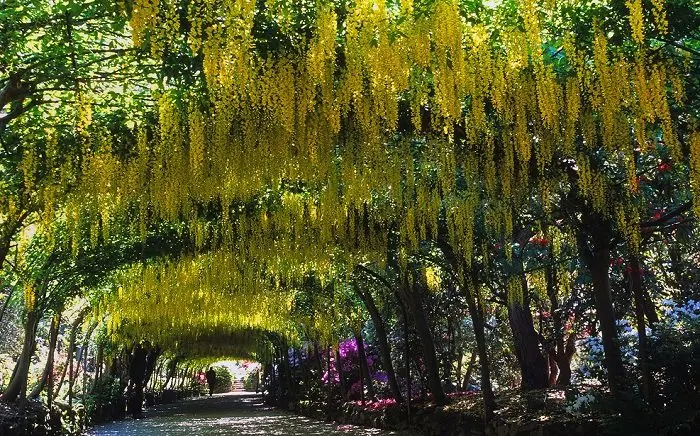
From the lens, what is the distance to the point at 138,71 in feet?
16.7

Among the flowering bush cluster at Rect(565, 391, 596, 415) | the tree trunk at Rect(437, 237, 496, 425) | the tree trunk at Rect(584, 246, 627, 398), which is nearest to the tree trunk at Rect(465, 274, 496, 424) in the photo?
the tree trunk at Rect(437, 237, 496, 425)

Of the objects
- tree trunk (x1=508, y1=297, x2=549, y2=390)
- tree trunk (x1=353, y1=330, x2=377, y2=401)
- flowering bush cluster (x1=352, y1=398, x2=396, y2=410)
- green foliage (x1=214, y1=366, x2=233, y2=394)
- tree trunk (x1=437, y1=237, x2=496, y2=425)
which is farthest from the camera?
green foliage (x1=214, y1=366, x2=233, y2=394)

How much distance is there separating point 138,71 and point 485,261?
18.2ft

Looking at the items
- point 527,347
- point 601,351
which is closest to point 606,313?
point 601,351

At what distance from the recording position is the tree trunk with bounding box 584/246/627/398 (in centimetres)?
634

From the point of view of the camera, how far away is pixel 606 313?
6477 mm

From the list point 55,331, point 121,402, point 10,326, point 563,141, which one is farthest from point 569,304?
point 10,326

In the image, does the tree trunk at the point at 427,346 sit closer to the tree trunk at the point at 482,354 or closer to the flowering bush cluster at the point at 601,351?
the tree trunk at the point at 482,354

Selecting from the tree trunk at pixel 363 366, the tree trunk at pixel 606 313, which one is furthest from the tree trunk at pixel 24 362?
the tree trunk at pixel 606 313

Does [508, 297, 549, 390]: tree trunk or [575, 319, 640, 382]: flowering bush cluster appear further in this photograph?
[508, 297, 549, 390]: tree trunk

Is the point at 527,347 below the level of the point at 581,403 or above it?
above

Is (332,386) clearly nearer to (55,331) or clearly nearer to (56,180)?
(55,331)

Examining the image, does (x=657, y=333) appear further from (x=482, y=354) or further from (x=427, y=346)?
(x=427, y=346)

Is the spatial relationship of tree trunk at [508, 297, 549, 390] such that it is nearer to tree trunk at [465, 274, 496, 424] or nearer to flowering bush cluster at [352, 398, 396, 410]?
tree trunk at [465, 274, 496, 424]
